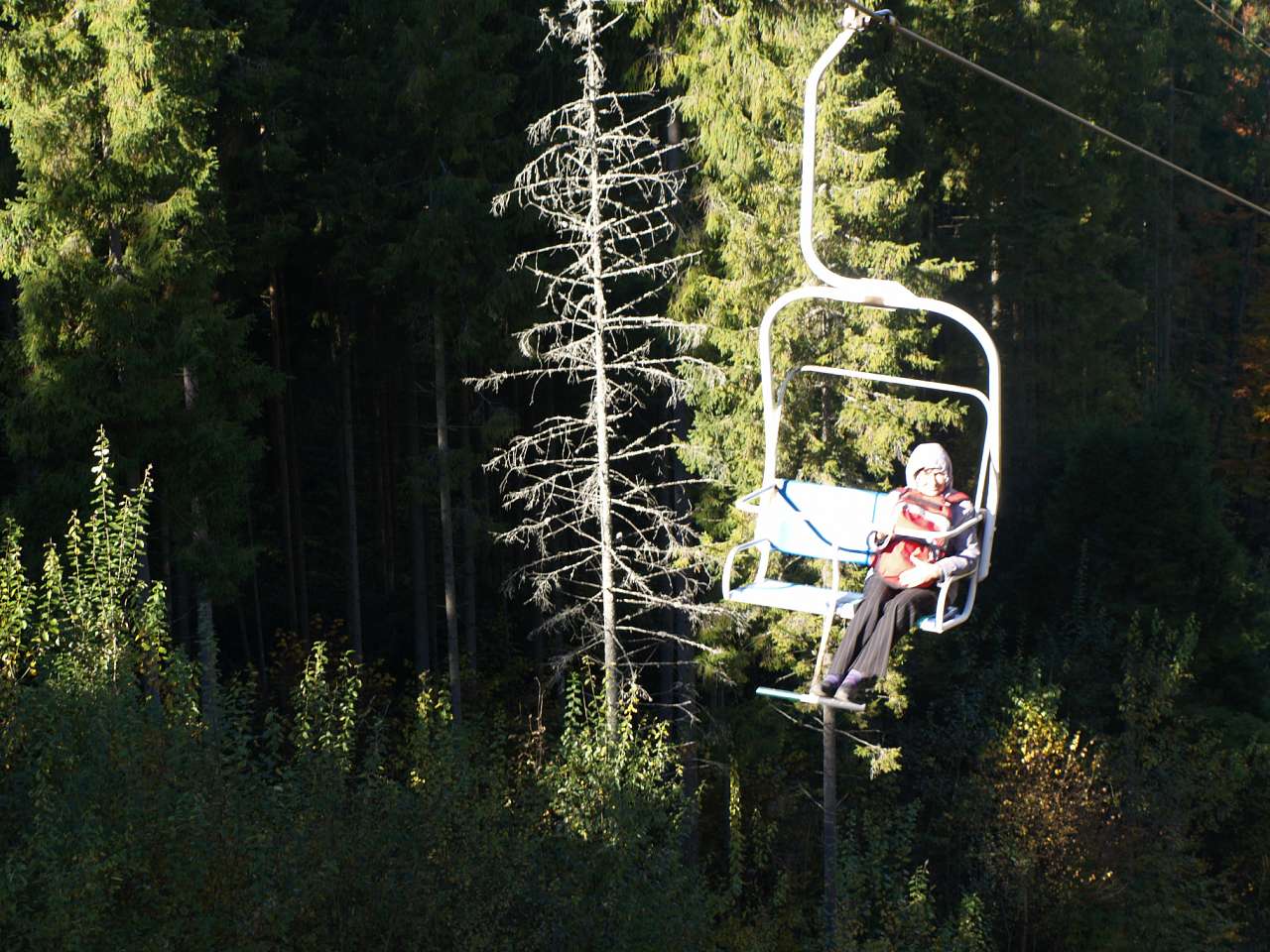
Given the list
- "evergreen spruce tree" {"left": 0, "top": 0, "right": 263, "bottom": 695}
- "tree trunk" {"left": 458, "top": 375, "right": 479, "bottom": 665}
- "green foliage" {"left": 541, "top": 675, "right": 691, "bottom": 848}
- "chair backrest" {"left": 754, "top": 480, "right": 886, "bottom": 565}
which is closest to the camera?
"chair backrest" {"left": 754, "top": 480, "right": 886, "bottom": 565}

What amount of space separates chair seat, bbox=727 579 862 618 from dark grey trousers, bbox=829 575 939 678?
0.55ft

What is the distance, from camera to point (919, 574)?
8.53 m

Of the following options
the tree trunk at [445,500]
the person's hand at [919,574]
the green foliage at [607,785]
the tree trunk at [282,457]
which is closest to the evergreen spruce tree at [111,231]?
the green foliage at [607,785]

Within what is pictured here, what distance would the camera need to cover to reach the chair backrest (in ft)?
29.6

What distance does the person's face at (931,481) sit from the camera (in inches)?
338

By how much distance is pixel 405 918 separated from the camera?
1436 cm

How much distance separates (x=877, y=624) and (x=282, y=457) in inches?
644

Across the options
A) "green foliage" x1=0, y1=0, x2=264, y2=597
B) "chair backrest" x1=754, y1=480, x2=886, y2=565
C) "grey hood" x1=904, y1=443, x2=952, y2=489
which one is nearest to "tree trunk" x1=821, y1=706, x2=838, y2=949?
"green foliage" x1=0, y1=0, x2=264, y2=597

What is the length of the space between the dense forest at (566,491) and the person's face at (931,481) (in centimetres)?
632

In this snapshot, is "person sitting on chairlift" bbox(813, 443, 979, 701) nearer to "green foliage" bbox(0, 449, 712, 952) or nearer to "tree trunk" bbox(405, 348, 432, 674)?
"green foliage" bbox(0, 449, 712, 952)

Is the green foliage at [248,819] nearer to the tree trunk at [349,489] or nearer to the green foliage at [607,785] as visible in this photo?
Result: the green foliage at [607,785]

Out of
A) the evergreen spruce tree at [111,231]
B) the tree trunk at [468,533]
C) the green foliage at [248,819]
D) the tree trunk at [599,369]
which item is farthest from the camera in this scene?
the tree trunk at [468,533]

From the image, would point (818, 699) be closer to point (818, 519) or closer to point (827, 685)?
point (827, 685)

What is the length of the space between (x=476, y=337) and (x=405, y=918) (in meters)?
7.96
